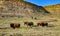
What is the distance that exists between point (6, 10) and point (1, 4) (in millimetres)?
2735

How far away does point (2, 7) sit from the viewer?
3791 centimetres

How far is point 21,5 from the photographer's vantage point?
4247 cm

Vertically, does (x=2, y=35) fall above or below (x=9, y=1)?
below

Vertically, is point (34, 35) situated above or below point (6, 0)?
below

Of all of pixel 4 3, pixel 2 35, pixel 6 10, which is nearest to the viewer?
pixel 2 35

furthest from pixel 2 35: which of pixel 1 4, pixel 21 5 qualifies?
pixel 21 5

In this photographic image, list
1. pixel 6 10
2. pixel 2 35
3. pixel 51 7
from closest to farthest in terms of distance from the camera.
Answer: pixel 2 35 → pixel 6 10 → pixel 51 7

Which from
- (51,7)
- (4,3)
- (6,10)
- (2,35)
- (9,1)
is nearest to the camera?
(2,35)

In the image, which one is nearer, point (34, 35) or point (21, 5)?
point (34, 35)

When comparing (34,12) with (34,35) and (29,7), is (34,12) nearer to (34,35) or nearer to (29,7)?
(29,7)

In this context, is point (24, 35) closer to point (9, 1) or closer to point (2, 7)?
point (2, 7)

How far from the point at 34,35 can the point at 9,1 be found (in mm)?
28353

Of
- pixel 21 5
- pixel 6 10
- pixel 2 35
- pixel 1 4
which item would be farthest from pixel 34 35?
pixel 21 5

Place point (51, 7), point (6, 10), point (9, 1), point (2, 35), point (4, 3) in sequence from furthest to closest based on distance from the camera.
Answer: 1. point (51, 7)
2. point (9, 1)
3. point (4, 3)
4. point (6, 10)
5. point (2, 35)
